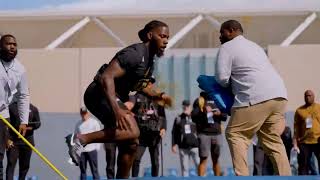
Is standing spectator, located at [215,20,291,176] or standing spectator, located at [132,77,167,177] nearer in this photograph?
standing spectator, located at [215,20,291,176]

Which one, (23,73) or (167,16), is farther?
(167,16)

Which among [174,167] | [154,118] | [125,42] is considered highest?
[125,42]

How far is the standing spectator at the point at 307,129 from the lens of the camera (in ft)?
50.1

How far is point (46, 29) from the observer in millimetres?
23438

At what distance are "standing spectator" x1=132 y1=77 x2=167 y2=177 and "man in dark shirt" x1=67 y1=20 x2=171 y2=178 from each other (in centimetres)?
611

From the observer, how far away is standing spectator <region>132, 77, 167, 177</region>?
46.9ft

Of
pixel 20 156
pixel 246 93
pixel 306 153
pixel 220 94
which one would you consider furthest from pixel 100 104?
pixel 306 153

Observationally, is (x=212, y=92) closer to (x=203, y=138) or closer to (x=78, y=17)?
(x=203, y=138)

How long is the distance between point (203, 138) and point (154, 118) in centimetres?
148

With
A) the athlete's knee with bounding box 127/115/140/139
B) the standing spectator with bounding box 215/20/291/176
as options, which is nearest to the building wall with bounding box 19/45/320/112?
the standing spectator with bounding box 215/20/291/176

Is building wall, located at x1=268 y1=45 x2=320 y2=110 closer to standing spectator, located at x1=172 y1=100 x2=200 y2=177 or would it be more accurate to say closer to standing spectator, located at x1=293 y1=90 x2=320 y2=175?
standing spectator, located at x1=172 y1=100 x2=200 y2=177

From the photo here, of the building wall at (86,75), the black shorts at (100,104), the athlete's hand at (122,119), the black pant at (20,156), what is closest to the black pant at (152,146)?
the black pant at (20,156)

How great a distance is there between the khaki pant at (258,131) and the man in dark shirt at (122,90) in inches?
40.2

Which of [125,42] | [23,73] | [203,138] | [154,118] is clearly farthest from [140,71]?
[125,42]
